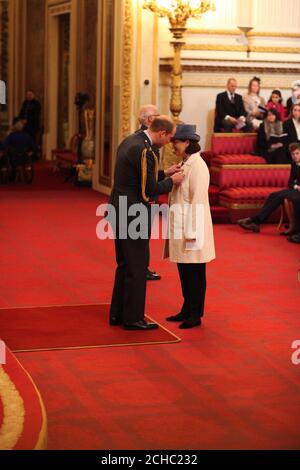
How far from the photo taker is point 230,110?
15.8m

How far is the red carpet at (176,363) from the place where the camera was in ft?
18.4

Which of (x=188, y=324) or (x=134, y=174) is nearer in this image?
(x=134, y=174)

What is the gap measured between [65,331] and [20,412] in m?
2.43

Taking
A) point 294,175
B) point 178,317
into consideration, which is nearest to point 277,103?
point 294,175

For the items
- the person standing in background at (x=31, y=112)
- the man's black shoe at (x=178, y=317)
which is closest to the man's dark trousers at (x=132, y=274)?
the man's black shoe at (x=178, y=317)

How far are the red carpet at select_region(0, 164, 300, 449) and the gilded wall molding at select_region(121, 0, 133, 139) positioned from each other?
15.0 feet

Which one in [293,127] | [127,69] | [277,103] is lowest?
[293,127]

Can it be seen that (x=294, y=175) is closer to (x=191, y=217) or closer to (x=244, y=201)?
(x=244, y=201)

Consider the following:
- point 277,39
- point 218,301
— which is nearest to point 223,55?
point 277,39

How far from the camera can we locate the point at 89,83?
69.8ft

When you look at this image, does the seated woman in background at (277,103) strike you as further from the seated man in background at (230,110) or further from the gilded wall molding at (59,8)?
the gilded wall molding at (59,8)

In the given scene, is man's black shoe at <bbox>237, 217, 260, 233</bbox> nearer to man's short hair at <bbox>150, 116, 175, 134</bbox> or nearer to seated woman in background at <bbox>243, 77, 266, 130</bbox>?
seated woman in background at <bbox>243, 77, 266, 130</bbox>
